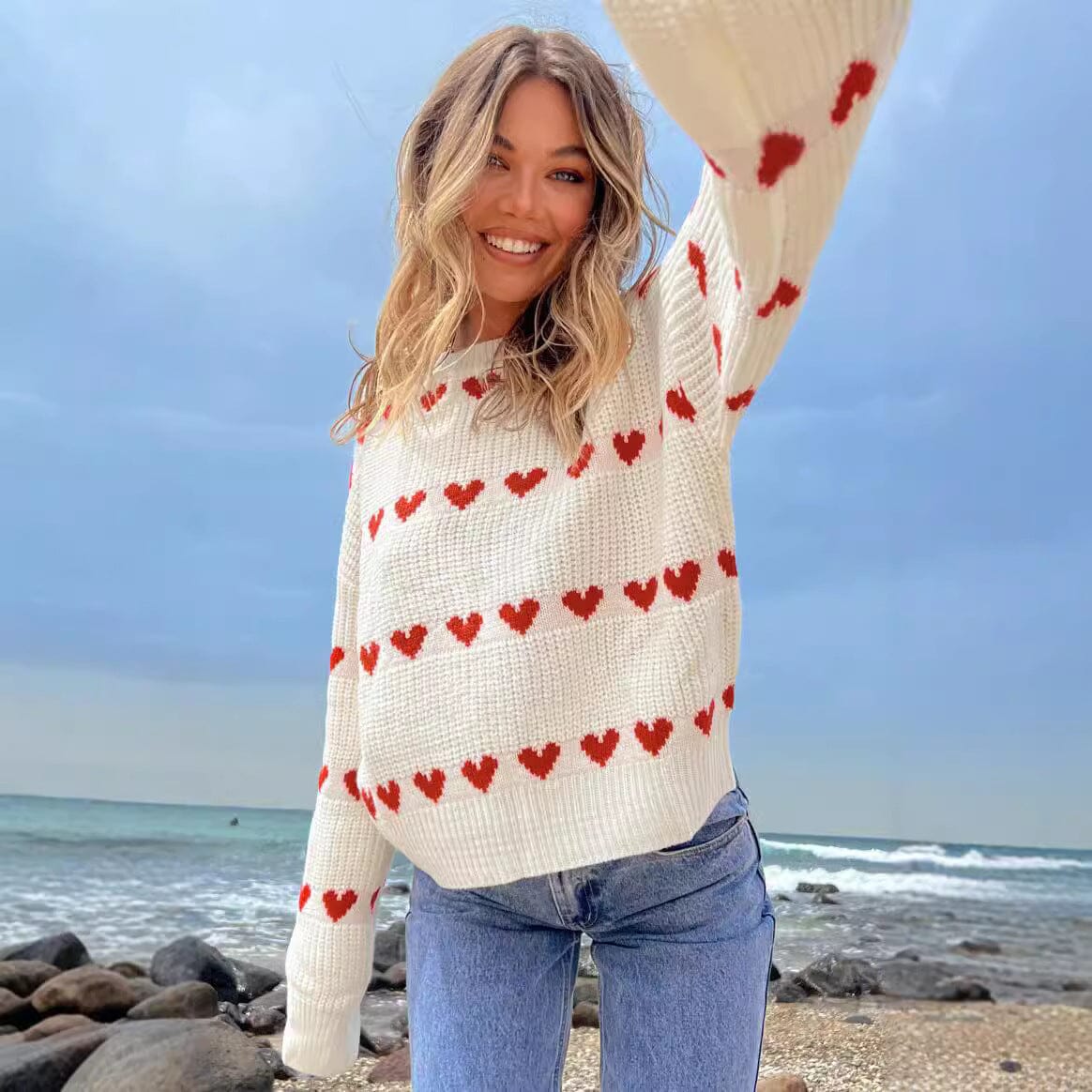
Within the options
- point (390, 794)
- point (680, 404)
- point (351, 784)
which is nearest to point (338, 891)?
point (351, 784)

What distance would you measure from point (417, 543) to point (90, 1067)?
11.2ft

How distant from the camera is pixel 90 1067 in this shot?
3.92m

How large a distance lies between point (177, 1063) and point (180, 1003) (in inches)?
97.9

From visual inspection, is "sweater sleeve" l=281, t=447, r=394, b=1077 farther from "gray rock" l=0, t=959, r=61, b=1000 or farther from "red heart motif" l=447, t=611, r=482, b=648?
"gray rock" l=0, t=959, r=61, b=1000

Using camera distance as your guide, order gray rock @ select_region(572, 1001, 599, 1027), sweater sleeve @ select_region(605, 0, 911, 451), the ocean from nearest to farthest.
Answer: sweater sleeve @ select_region(605, 0, 911, 451) < gray rock @ select_region(572, 1001, 599, 1027) < the ocean

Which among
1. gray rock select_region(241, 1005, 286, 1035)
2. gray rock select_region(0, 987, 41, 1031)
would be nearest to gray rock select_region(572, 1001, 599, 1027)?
gray rock select_region(241, 1005, 286, 1035)

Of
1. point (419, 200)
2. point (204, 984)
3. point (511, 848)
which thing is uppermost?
point (419, 200)

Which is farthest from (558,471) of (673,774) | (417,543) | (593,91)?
(593,91)

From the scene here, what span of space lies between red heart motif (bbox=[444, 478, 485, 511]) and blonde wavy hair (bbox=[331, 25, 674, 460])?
87 millimetres

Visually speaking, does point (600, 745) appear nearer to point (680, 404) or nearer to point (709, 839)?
point (709, 839)

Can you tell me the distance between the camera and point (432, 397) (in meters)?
1.57

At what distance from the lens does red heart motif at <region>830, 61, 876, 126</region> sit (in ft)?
2.94

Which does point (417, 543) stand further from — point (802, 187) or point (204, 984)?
point (204, 984)

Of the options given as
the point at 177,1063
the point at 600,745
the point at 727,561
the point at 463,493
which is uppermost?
the point at 463,493
